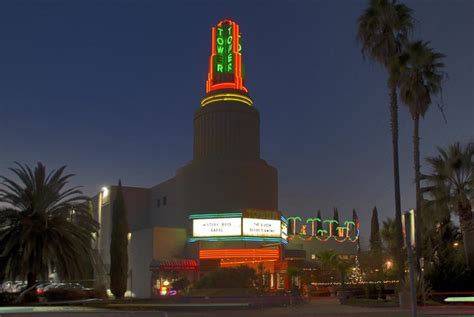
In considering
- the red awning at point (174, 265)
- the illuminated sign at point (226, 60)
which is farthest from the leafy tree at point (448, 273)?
the illuminated sign at point (226, 60)

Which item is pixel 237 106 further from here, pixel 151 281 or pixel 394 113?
pixel 394 113

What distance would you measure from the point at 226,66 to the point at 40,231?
29150mm

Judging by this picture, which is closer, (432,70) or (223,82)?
(432,70)

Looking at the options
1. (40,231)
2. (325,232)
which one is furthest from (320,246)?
(40,231)

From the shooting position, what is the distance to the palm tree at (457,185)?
3438cm

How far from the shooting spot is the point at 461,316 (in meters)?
22.0

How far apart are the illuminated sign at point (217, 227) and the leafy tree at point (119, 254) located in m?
5.78

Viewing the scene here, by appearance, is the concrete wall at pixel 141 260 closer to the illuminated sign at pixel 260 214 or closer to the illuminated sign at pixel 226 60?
the illuminated sign at pixel 260 214

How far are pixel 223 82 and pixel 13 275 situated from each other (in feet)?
96.8

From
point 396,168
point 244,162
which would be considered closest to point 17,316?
point 396,168

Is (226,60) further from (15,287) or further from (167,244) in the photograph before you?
(15,287)

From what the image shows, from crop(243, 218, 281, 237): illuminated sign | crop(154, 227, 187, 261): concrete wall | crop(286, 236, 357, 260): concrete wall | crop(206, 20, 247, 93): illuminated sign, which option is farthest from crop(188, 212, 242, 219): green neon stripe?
crop(286, 236, 357, 260): concrete wall

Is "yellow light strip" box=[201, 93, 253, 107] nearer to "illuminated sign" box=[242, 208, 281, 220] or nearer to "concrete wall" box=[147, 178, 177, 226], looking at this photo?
"concrete wall" box=[147, 178, 177, 226]

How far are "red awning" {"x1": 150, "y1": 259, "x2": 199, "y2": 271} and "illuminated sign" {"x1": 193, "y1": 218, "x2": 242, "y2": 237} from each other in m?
2.42
